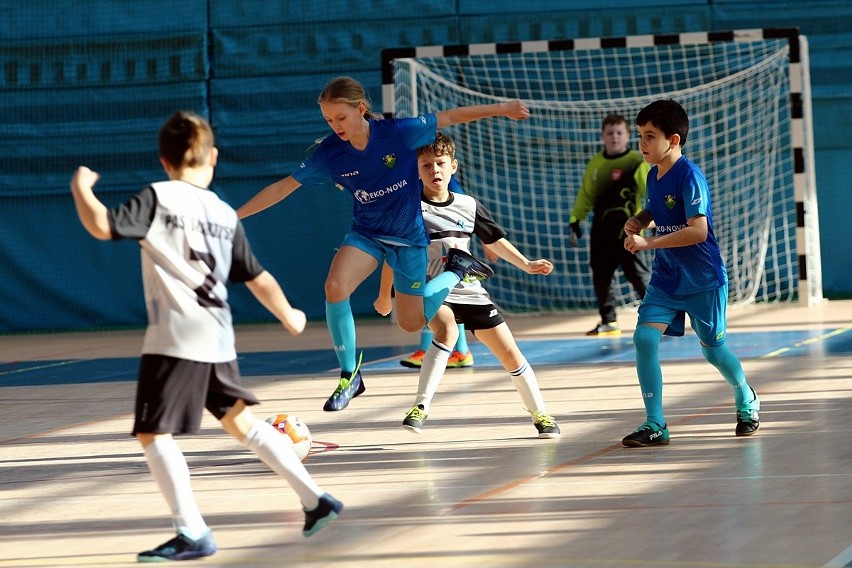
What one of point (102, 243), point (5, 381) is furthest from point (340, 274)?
point (102, 243)

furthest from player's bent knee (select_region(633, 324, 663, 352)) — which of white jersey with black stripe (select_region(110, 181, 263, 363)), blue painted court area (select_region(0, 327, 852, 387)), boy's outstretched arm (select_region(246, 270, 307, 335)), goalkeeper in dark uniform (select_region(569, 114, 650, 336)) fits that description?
goalkeeper in dark uniform (select_region(569, 114, 650, 336))

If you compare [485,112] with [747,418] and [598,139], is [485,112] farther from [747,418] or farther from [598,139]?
[598,139]

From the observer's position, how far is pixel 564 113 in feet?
47.4

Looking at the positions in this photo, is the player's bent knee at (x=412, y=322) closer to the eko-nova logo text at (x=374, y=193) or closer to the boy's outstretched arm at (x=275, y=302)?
the eko-nova logo text at (x=374, y=193)

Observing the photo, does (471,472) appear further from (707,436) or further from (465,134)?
(465,134)

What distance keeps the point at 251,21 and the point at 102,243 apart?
10.3 feet

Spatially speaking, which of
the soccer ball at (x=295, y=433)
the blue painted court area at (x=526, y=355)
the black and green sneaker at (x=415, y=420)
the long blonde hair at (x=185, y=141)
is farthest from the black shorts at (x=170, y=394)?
the blue painted court area at (x=526, y=355)

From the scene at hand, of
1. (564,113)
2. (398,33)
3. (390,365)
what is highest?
(398,33)

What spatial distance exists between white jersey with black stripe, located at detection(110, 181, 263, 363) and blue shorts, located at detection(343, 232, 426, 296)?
272 centimetres

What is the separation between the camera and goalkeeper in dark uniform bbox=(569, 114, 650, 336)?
37.3 ft

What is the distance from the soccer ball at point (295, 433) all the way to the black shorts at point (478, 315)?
107 cm

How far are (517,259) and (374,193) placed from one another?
816 millimetres

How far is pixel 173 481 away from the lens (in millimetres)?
3850

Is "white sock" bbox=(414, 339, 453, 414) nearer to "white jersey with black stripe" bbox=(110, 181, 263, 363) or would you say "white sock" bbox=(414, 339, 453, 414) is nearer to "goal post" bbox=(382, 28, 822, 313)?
"white jersey with black stripe" bbox=(110, 181, 263, 363)
